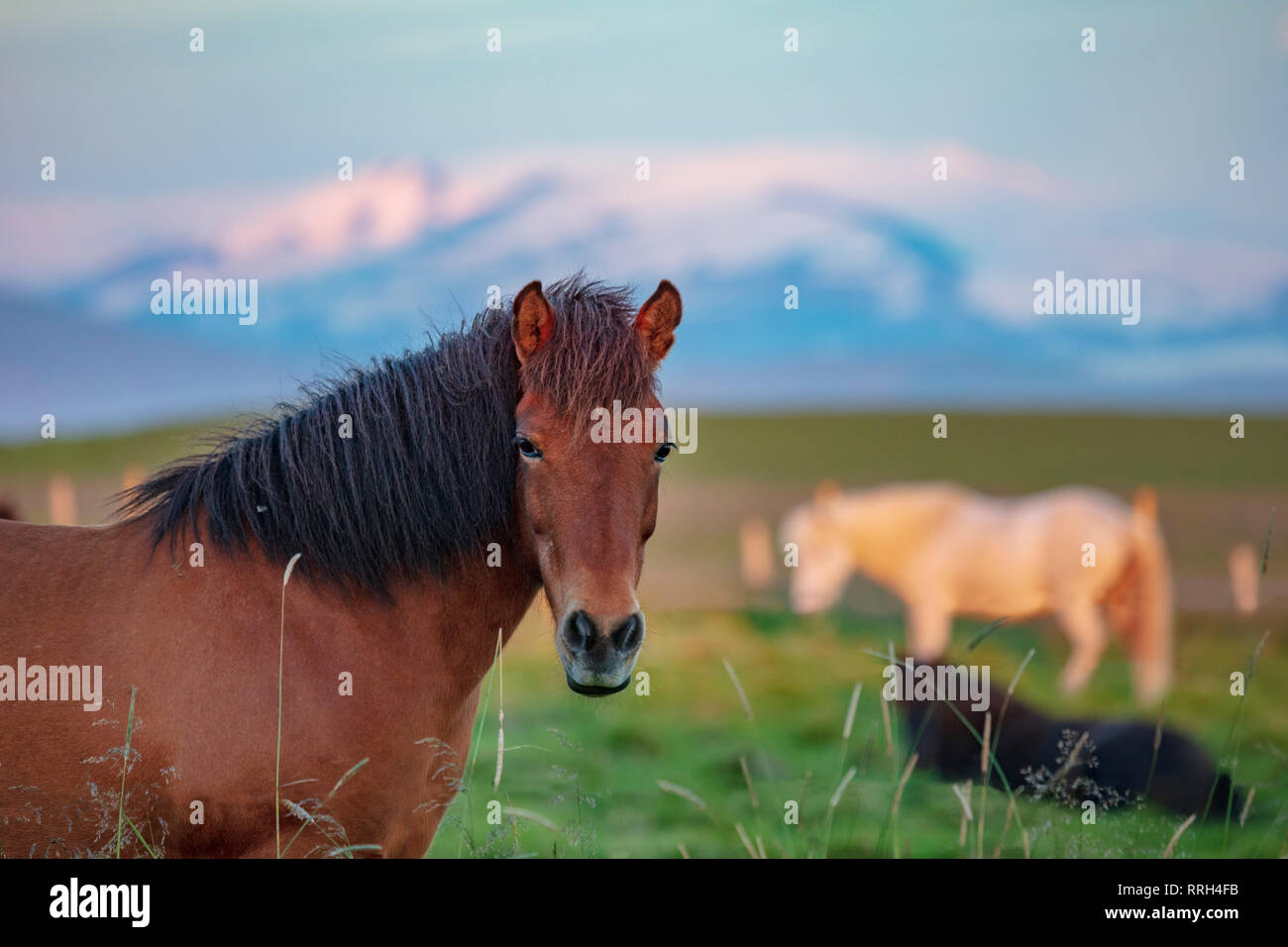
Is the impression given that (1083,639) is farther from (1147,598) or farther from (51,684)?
(51,684)

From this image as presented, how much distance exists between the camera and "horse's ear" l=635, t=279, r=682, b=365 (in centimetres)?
383

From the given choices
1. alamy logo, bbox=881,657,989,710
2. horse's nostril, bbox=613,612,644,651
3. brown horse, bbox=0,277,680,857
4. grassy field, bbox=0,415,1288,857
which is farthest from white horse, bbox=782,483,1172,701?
horse's nostril, bbox=613,612,644,651

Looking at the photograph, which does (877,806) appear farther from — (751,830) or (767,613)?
(767,613)

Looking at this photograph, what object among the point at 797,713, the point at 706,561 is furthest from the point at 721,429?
the point at 797,713

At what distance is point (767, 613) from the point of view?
18172 millimetres

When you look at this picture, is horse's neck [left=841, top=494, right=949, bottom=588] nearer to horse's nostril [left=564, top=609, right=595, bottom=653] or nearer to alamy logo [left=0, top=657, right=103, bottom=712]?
horse's nostril [left=564, top=609, right=595, bottom=653]

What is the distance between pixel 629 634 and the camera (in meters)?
3.24

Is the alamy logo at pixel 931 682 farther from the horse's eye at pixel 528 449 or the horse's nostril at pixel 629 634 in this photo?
the horse's eye at pixel 528 449

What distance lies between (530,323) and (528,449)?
495mm

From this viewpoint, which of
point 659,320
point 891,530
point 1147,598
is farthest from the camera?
point 891,530

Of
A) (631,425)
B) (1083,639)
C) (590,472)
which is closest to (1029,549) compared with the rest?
(1083,639)

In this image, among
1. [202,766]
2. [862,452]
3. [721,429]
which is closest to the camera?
[202,766]
